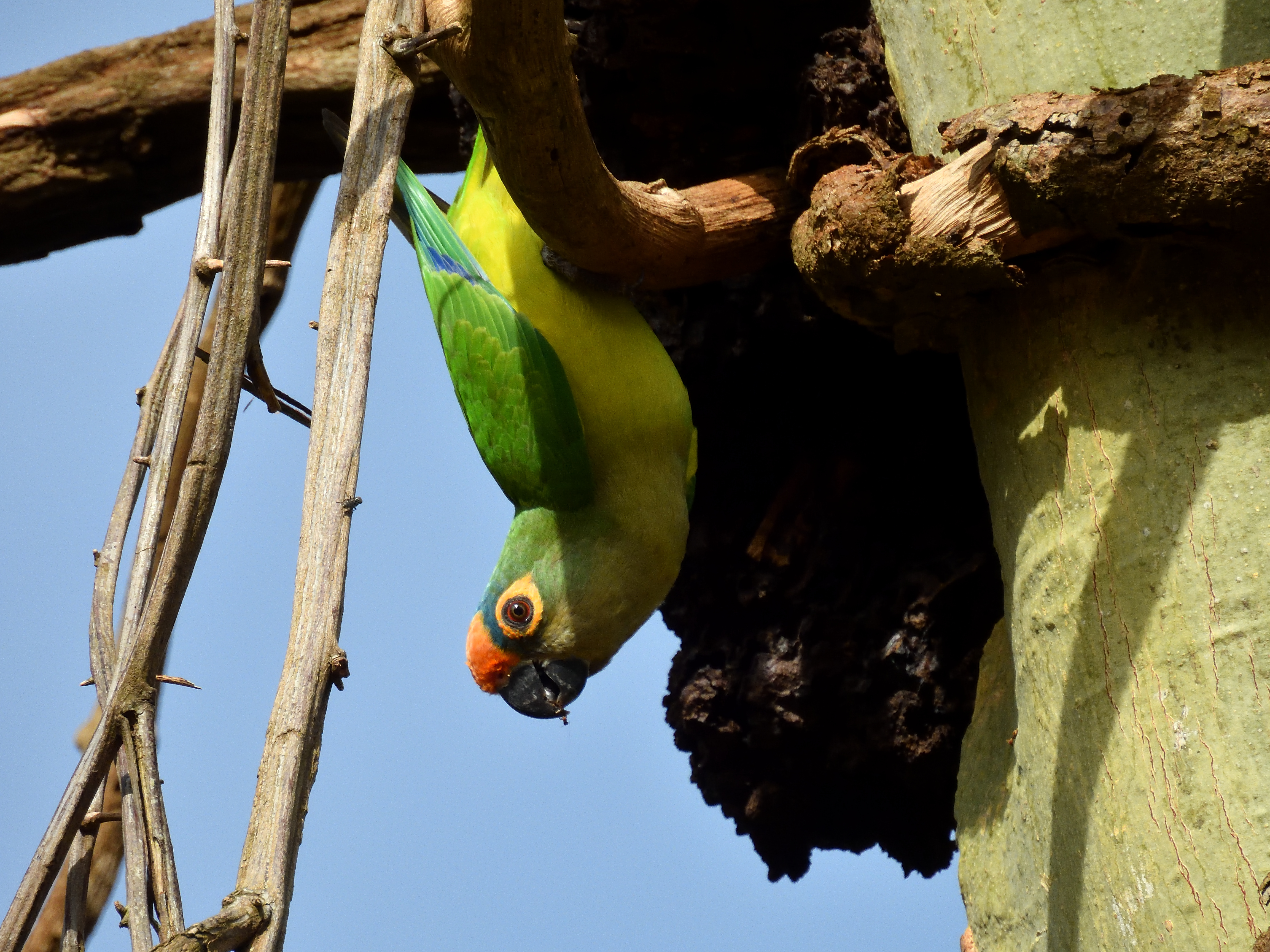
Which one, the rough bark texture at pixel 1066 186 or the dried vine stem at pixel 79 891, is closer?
the dried vine stem at pixel 79 891

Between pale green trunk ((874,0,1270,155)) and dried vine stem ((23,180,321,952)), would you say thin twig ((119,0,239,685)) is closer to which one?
dried vine stem ((23,180,321,952))

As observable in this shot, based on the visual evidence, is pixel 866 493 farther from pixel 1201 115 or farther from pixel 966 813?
pixel 1201 115

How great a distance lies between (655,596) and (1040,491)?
1210 millimetres

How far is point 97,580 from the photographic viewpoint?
1.61 m

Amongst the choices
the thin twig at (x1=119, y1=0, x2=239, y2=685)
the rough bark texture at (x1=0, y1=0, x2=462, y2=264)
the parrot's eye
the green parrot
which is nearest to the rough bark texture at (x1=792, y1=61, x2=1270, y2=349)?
the green parrot

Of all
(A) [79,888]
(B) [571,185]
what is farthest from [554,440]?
(A) [79,888]

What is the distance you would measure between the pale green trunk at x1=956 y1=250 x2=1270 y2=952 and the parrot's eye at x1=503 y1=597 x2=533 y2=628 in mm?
1263

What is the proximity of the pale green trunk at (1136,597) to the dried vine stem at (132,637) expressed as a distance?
4.06 ft

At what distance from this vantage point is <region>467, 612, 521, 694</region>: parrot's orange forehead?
112 inches

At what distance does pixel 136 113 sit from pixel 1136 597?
2858mm

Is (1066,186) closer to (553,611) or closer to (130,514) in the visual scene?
(130,514)

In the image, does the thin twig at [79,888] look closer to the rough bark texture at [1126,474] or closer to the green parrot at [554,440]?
the rough bark texture at [1126,474]

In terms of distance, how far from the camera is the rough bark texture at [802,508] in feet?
8.47

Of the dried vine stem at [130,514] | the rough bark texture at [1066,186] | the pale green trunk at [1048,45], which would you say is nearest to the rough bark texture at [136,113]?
the dried vine stem at [130,514]
